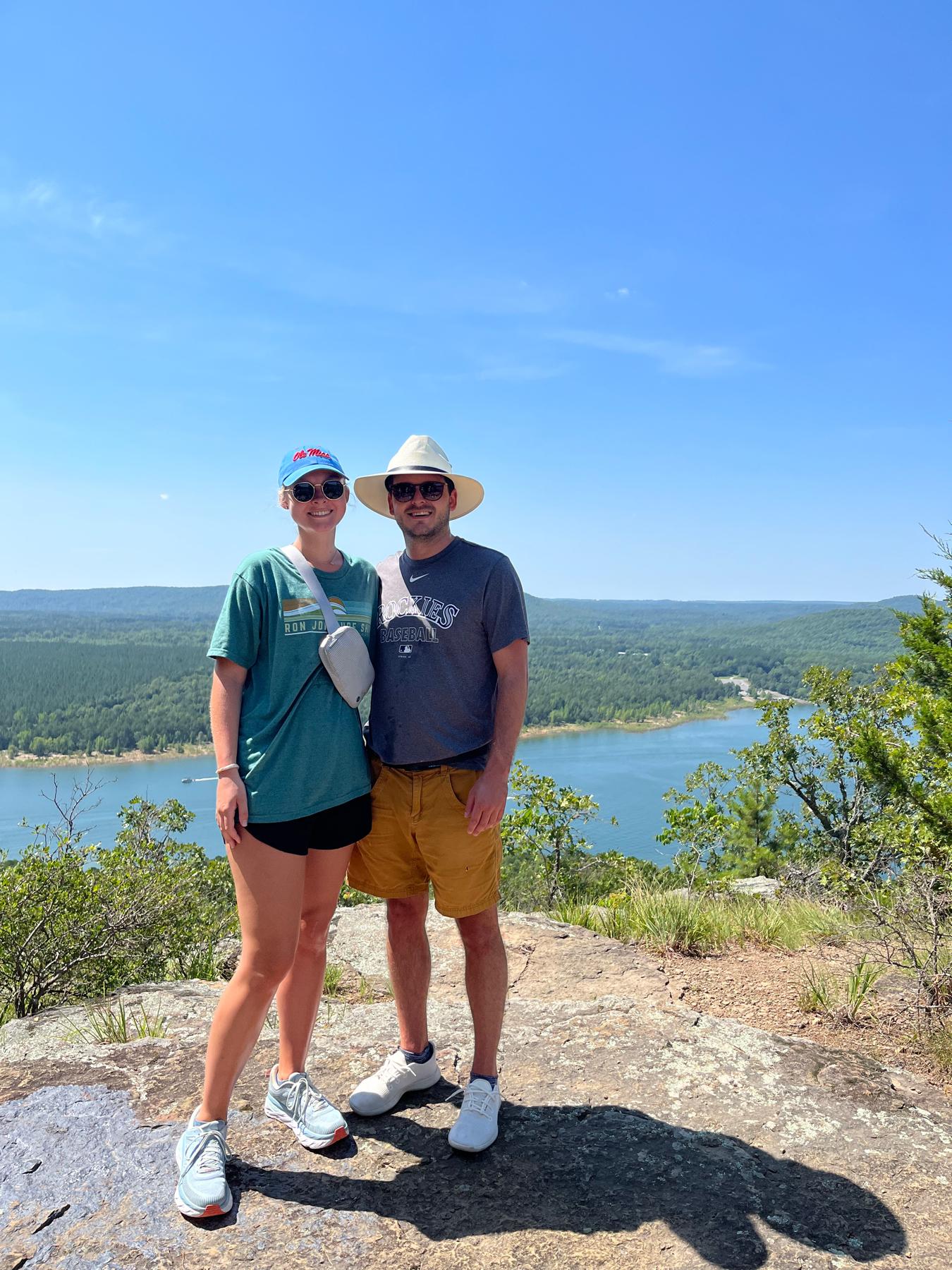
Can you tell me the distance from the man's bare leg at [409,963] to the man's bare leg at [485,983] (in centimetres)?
18

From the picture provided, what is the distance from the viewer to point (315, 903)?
6.64 ft

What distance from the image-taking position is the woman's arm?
6.06ft

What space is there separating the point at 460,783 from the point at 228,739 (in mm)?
604

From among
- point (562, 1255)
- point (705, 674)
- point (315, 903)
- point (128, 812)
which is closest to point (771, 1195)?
point (562, 1255)

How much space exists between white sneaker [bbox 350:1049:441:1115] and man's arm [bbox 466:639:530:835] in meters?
0.73

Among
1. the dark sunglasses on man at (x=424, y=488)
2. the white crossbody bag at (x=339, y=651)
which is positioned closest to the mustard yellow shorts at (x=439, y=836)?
the white crossbody bag at (x=339, y=651)

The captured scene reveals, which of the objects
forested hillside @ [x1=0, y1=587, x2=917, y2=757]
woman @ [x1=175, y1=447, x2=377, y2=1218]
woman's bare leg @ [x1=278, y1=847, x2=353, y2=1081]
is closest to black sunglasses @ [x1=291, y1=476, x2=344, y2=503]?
woman @ [x1=175, y1=447, x2=377, y2=1218]

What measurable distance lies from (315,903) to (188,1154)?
586 millimetres

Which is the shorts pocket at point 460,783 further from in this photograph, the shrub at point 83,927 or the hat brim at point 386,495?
the shrub at point 83,927

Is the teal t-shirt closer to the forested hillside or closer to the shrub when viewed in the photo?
the shrub

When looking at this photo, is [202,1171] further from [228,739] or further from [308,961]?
[228,739]

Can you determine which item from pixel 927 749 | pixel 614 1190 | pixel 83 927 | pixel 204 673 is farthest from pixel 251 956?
pixel 204 673

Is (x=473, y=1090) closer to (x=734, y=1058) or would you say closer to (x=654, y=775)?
(x=734, y=1058)

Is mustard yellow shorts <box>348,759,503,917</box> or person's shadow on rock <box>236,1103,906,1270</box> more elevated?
mustard yellow shorts <box>348,759,503,917</box>
